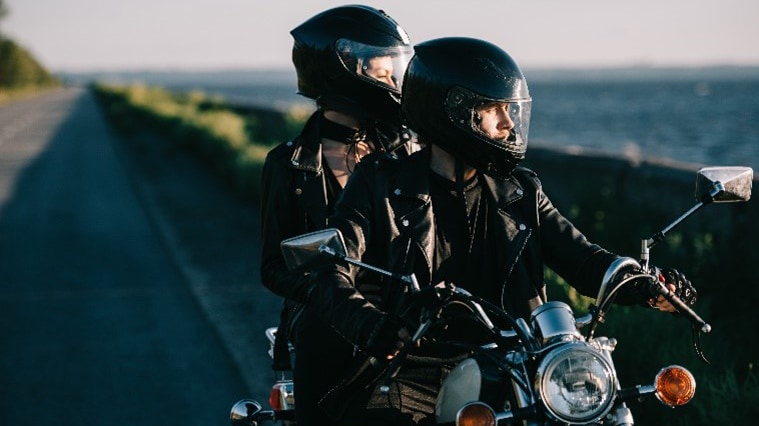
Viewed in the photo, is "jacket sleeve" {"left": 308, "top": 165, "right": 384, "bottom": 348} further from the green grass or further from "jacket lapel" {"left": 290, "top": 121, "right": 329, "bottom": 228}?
the green grass

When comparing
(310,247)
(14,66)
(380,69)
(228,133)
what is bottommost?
(14,66)

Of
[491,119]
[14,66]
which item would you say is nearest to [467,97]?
[491,119]

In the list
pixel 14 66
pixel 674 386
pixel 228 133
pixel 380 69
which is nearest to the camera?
pixel 674 386

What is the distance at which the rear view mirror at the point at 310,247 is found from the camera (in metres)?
2.73

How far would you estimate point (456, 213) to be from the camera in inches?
136

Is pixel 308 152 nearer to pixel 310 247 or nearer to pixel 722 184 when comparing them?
pixel 310 247

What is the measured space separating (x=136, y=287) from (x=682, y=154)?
45.0 meters

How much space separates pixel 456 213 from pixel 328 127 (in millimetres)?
1284

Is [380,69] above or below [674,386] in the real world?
above

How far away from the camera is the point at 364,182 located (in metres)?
3.41

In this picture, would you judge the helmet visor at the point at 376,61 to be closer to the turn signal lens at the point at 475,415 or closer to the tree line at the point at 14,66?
the turn signal lens at the point at 475,415

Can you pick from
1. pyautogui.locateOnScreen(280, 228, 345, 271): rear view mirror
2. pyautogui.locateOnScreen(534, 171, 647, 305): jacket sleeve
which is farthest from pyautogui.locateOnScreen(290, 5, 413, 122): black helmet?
pyautogui.locateOnScreen(280, 228, 345, 271): rear view mirror

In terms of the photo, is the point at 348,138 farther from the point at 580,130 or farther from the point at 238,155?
the point at 580,130

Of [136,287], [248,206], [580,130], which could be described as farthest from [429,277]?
[580,130]
